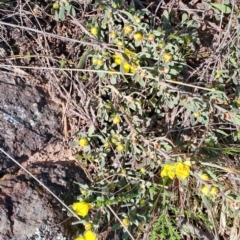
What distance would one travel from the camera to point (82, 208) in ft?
6.66

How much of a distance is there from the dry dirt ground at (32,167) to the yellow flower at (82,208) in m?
0.12

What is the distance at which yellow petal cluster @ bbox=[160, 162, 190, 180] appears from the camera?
2010 mm

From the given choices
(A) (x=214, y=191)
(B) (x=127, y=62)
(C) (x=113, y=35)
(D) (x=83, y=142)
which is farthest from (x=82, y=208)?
(C) (x=113, y=35)

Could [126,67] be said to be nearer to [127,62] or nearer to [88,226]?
[127,62]

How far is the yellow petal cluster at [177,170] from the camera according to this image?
2.01 m

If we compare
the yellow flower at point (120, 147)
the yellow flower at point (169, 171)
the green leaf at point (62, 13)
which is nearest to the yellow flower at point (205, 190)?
the yellow flower at point (169, 171)

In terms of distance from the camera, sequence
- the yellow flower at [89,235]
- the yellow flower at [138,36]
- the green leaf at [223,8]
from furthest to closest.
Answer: the green leaf at [223,8], the yellow flower at [138,36], the yellow flower at [89,235]

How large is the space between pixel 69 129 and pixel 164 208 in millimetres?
586

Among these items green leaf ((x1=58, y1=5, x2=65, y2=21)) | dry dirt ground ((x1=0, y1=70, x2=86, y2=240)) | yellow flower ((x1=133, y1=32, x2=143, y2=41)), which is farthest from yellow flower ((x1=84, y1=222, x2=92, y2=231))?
green leaf ((x1=58, y1=5, x2=65, y2=21))

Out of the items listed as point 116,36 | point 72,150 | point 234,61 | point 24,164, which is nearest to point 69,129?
point 72,150

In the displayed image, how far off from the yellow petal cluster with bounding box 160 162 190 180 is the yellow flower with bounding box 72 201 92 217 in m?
0.36

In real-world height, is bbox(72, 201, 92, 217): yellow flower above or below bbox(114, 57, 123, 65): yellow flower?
below

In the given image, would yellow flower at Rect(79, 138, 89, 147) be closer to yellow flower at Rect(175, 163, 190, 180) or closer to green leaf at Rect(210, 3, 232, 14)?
yellow flower at Rect(175, 163, 190, 180)

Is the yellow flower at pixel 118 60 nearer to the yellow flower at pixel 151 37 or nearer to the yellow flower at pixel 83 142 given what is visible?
the yellow flower at pixel 151 37
